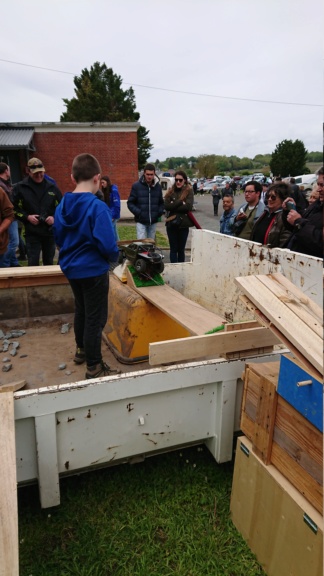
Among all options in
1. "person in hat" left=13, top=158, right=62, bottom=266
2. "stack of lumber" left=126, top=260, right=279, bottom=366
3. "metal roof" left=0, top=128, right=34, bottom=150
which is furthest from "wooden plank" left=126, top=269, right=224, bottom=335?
"metal roof" left=0, top=128, right=34, bottom=150

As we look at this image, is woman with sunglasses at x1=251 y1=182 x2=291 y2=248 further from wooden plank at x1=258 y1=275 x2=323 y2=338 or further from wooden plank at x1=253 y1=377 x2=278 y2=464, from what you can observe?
wooden plank at x1=258 y1=275 x2=323 y2=338

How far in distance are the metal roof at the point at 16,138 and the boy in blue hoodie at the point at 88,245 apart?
1475 centimetres

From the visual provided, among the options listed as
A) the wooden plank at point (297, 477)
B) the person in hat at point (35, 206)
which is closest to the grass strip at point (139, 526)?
the wooden plank at point (297, 477)

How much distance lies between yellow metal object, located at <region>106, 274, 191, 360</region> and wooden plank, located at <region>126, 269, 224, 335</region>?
0.10 m

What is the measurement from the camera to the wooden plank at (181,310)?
260 cm

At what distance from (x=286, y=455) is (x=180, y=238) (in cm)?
480

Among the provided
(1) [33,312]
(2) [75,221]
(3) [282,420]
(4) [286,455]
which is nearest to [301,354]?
(3) [282,420]

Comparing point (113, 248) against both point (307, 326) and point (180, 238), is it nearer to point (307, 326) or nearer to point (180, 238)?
point (307, 326)

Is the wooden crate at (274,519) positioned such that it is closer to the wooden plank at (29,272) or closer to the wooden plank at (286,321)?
the wooden plank at (286,321)

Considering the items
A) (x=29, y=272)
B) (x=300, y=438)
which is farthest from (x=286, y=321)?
(x=29, y=272)

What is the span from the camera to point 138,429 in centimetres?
210

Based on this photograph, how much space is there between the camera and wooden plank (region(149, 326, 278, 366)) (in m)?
2.07

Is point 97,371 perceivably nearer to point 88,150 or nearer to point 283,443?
point 283,443

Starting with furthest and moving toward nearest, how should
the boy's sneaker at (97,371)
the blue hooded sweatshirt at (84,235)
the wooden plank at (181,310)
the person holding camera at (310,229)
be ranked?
the person holding camera at (310,229)
the boy's sneaker at (97,371)
the wooden plank at (181,310)
the blue hooded sweatshirt at (84,235)
